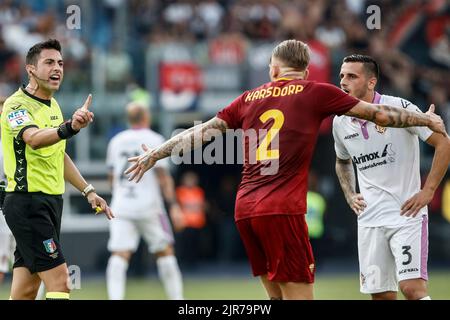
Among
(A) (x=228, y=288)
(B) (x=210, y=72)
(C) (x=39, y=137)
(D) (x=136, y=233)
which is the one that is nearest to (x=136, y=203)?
(D) (x=136, y=233)

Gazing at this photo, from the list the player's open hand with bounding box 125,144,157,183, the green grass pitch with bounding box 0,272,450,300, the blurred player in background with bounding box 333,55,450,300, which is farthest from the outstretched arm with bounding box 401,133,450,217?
the green grass pitch with bounding box 0,272,450,300

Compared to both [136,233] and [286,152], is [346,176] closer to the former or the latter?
[286,152]

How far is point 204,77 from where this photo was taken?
20.8 meters

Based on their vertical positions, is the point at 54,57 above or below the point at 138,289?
above

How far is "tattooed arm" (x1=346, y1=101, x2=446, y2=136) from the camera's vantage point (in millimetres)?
7500

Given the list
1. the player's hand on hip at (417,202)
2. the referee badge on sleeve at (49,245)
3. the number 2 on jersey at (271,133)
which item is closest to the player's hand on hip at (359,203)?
the player's hand on hip at (417,202)

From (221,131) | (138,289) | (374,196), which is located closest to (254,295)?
(138,289)

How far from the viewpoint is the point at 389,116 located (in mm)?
7586

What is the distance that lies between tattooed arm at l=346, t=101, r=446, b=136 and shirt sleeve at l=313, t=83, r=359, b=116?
122mm

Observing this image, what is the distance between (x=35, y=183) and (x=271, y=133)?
6.43ft

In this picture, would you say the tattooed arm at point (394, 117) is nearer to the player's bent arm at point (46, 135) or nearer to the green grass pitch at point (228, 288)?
the player's bent arm at point (46, 135)
